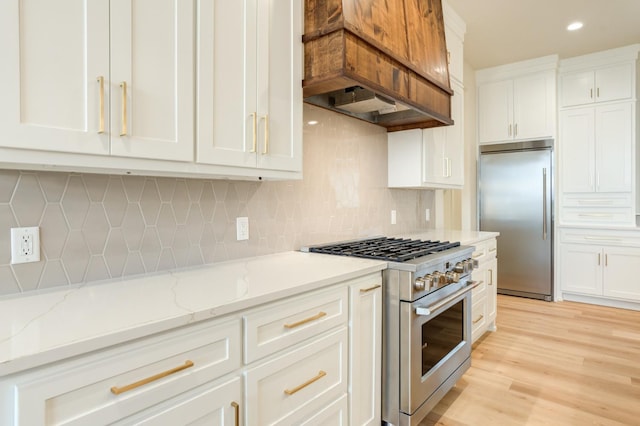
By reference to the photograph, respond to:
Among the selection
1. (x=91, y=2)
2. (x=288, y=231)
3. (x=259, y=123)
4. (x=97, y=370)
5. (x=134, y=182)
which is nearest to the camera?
(x=97, y=370)

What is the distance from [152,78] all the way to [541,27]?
400cm

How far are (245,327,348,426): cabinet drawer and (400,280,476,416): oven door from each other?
0.36m

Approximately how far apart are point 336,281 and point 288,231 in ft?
2.34

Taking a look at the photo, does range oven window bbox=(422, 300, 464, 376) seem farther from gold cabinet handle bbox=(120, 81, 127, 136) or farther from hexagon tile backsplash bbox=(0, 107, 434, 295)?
gold cabinet handle bbox=(120, 81, 127, 136)

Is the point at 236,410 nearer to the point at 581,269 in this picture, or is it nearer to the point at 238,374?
the point at 238,374

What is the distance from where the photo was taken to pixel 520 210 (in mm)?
4582

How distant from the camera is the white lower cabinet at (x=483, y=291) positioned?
2.92m

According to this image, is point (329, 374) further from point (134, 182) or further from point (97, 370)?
point (134, 182)

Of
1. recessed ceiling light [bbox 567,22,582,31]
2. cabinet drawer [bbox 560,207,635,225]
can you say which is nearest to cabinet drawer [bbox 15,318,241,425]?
recessed ceiling light [bbox 567,22,582,31]

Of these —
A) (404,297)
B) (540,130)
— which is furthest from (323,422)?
(540,130)

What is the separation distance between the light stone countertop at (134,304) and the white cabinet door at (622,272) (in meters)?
3.92

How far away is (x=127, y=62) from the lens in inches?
44.9

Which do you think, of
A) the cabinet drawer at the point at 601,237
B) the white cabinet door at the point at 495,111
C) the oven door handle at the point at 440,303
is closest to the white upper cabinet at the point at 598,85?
the white cabinet door at the point at 495,111

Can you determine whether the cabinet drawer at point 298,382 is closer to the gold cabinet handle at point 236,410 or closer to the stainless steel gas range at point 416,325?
the gold cabinet handle at point 236,410
